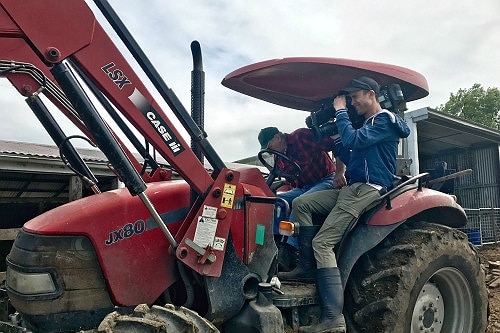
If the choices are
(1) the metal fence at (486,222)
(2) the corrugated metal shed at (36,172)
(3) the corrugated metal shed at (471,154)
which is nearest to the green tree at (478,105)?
(3) the corrugated metal shed at (471,154)

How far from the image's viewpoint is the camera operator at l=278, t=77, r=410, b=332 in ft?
10.3

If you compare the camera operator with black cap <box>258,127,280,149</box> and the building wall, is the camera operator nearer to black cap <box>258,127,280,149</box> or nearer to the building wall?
black cap <box>258,127,280,149</box>

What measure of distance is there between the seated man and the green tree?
38169 millimetres

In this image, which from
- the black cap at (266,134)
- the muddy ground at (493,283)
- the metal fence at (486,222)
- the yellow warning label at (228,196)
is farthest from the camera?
the metal fence at (486,222)

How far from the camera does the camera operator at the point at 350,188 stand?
3.13 metres

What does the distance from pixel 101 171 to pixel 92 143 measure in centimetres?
507

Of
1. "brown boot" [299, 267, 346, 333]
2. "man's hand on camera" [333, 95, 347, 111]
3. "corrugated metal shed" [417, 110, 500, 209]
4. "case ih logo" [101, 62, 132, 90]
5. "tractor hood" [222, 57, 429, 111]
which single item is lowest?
"brown boot" [299, 267, 346, 333]

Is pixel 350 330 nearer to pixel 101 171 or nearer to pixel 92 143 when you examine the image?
pixel 92 143

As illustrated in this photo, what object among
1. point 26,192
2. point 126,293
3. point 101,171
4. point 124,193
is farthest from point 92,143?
point 26,192

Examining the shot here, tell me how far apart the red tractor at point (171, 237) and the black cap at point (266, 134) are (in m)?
0.75

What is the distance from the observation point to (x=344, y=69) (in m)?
3.62

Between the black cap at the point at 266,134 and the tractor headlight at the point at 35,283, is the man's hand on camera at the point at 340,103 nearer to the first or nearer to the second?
the black cap at the point at 266,134

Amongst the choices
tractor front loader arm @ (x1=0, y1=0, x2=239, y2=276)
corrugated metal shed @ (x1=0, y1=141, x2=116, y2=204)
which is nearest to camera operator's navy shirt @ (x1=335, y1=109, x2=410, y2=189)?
tractor front loader arm @ (x1=0, y1=0, x2=239, y2=276)

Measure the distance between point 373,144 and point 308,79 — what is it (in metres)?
0.97
